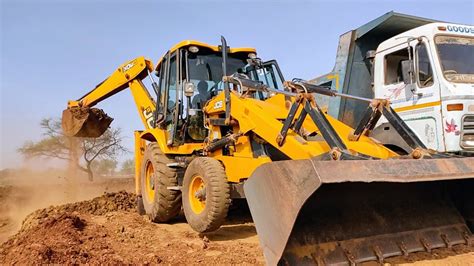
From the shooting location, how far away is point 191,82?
6383mm

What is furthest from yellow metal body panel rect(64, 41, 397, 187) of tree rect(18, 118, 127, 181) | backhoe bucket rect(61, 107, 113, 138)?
tree rect(18, 118, 127, 181)

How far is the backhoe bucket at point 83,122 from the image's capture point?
29.2ft

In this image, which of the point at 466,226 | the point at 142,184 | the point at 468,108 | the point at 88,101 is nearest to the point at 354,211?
the point at 466,226

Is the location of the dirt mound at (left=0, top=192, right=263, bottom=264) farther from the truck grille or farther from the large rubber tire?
the truck grille

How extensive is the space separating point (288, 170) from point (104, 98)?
6.92m

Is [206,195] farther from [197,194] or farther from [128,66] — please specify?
[128,66]

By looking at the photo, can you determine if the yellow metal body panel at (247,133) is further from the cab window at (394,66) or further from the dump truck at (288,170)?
the cab window at (394,66)

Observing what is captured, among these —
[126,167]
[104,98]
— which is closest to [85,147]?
[104,98]

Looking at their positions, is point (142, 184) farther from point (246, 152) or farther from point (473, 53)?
point (473, 53)

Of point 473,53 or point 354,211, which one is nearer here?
point 354,211

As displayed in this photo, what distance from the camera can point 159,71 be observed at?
746 cm

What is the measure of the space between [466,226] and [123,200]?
648 centimetres

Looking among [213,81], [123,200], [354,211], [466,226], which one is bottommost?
[123,200]

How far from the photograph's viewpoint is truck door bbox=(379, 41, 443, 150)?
5.25 meters
